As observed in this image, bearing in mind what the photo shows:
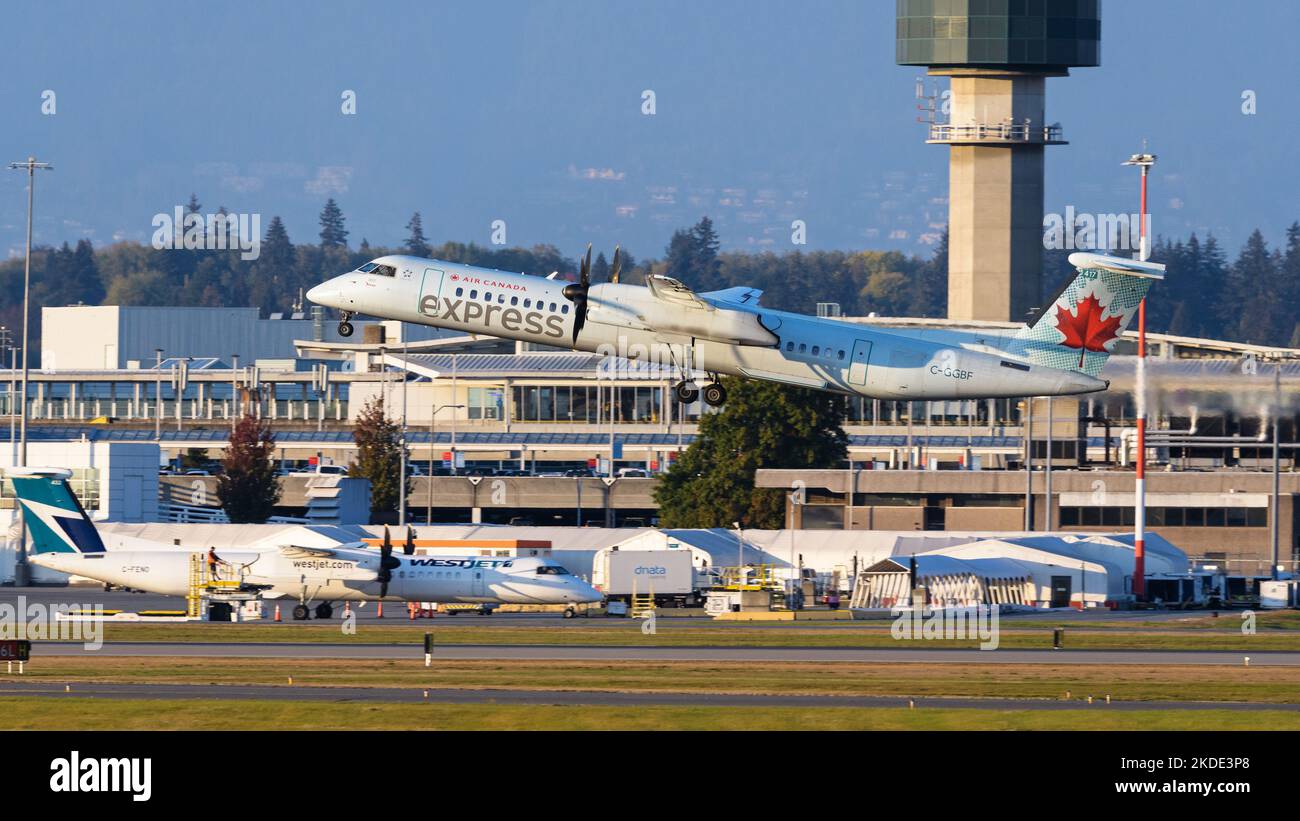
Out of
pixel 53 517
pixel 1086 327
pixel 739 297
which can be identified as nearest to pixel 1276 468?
pixel 1086 327

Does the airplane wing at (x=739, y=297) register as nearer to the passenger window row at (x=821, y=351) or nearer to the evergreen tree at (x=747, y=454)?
the passenger window row at (x=821, y=351)

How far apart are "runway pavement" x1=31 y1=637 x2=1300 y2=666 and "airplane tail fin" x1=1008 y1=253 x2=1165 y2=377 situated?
10789mm

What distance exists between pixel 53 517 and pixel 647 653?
118 ft

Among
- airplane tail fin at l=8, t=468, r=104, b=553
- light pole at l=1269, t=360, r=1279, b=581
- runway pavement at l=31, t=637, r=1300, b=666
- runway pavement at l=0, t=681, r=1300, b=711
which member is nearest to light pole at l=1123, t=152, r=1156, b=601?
light pole at l=1269, t=360, r=1279, b=581

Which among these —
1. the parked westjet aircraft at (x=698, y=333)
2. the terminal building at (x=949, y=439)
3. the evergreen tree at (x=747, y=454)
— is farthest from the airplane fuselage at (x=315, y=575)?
the evergreen tree at (x=747, y=454)

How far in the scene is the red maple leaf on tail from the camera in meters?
64.6

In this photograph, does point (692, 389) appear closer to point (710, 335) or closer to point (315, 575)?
point (710, 335)

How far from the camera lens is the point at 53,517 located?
92000 millimetres

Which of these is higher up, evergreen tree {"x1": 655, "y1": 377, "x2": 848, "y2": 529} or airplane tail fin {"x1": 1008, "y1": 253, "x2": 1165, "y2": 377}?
airplane tail fin {"x1": 1008, "y1": 253, "x2": 1165, "y2": 377}

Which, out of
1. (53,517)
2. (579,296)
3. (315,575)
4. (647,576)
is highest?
(579,296)

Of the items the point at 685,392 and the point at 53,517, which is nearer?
the point at 685,392

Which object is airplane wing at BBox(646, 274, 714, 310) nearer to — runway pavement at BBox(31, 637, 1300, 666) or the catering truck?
runway pavement at BBox(31, 637, 1300, 666)

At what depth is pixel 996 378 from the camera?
Result: 6206 cm
